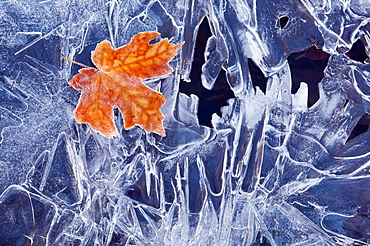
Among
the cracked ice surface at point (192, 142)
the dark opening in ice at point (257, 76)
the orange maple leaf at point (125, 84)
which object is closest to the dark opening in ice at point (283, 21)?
the cracked ice surface at point (192, 142)

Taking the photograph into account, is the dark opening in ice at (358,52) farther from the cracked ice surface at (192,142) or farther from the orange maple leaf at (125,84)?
the orange maple leaf at (125,84)

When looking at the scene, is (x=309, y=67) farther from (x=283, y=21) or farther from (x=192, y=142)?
(x=192, y=142)

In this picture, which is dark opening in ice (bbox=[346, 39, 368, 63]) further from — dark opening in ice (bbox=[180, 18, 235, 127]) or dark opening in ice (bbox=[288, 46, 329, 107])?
dark opening in ice (bbox=[180, 18, 235, 127])

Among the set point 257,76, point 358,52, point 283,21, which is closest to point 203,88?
point 257,76

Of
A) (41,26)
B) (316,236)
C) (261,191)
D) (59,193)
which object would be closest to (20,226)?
(59,193)

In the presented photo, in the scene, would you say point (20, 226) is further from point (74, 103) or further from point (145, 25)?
point (145, 25)
